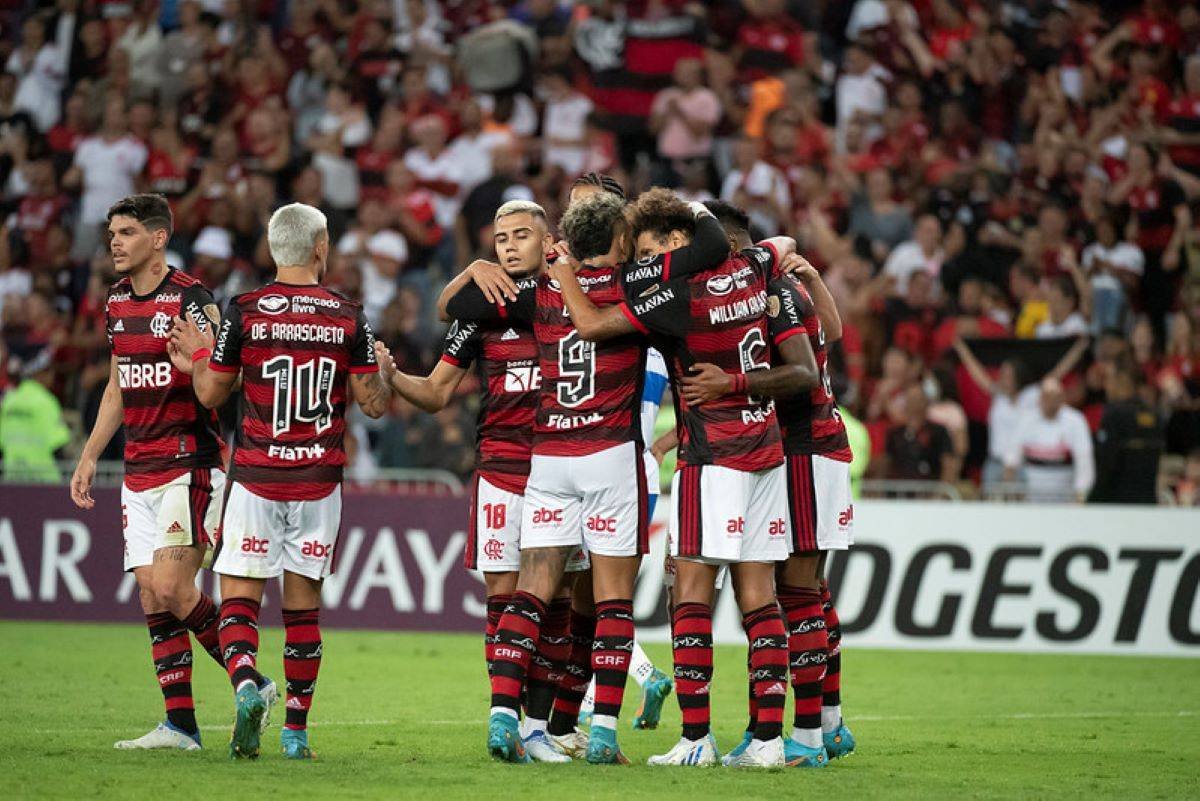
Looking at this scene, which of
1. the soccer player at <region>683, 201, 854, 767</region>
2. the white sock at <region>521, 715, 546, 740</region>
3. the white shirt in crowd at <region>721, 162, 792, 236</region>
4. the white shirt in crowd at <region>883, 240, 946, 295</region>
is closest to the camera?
the soccer player at <region>683, 201, 854, 767</region>

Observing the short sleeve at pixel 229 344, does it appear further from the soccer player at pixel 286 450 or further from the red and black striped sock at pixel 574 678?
the red and black striped sock at pixel 574 678

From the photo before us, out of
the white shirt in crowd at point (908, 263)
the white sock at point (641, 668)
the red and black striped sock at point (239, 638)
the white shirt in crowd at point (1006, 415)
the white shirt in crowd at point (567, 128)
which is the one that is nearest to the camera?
the red and black striped sock at point (239, 638)

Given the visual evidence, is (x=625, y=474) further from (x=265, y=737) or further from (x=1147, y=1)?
(x=1147, y=1)

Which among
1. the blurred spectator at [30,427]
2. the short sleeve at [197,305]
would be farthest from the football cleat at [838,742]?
the blurred spectator at [30,427]

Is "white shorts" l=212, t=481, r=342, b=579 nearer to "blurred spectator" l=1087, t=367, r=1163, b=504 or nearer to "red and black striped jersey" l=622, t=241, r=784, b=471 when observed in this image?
"red and black striped jersey" l=622, t=241, r=784, b=471

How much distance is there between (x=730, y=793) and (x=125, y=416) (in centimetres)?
385

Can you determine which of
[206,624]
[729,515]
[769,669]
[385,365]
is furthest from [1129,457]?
[206,624]

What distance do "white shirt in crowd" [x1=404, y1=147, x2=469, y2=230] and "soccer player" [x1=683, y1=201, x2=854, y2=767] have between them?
493 inches

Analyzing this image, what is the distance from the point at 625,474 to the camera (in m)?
8.93

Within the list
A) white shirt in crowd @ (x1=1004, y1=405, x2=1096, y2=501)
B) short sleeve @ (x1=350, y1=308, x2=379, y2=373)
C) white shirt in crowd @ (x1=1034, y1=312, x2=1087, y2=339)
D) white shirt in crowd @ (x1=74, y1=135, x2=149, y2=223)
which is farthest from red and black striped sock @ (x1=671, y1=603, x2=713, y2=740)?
white shirt in crowd @ (x1=74, y1=135, x2=149, y2=223)

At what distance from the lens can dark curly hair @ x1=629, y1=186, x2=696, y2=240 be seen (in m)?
9.05

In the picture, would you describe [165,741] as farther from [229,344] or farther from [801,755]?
[801,755]

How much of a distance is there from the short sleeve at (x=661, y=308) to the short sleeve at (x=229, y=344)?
1836mm

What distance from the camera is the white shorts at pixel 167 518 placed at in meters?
9.46
